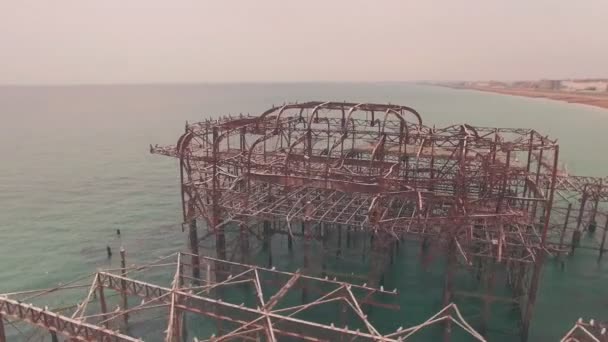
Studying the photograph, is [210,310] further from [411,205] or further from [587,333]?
[587,333]

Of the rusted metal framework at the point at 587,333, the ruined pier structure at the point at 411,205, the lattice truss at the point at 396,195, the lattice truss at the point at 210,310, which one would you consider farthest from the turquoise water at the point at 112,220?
the rusted metal framework at the point at 587,333

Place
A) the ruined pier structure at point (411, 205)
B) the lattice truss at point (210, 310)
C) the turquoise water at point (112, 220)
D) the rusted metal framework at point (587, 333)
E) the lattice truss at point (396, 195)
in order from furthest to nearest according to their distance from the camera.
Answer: the turquoise water at point (112, 220), the lattice truss at point (396, 195), the ruined pier structure at point (411, 205), the lattice truss at point (210, 310), the rusted metal framework at point (587, 333)

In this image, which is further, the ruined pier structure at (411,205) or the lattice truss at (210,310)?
the ruined pier structure at (411,205)

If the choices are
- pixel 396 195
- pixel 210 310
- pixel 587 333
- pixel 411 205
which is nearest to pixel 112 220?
pixel 210 310

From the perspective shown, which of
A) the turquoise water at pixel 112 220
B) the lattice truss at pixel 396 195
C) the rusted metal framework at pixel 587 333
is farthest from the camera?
the turquoise water at pixel 112 220

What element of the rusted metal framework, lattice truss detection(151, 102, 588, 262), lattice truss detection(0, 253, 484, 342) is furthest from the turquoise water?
the rusted metal framework

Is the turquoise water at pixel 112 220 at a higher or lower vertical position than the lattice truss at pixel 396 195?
lower

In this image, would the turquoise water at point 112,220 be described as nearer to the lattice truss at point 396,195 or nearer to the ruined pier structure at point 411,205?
the ruined pier structure at point 411,205

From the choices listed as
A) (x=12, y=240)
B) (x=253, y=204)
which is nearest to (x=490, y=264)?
(x=253, y=204)
